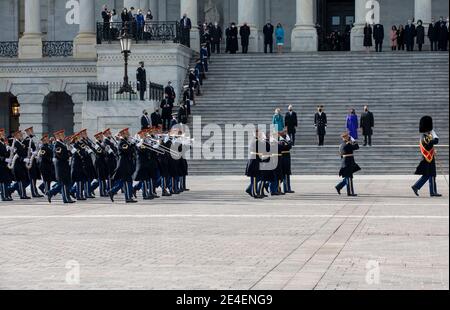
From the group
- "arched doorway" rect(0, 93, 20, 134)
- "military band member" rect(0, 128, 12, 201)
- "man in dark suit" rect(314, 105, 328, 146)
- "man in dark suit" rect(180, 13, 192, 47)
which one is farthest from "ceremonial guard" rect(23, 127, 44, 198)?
"arched doorway" rect(0, 93, 20, 134)

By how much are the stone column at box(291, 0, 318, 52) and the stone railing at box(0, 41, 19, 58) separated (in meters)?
14.6

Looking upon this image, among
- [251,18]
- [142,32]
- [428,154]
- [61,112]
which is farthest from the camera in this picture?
[61,112]

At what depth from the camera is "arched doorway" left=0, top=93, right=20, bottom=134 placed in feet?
199

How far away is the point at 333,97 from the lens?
4550 centimetres

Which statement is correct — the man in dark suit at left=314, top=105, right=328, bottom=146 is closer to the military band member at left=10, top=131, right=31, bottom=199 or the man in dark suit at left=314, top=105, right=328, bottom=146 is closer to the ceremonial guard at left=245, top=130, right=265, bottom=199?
the ceremonial guard at left=245, top=130, right=265, bottom=199

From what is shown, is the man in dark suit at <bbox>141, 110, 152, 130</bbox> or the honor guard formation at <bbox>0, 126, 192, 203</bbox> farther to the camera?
the man in dark suit at <bbox>141, 110, 152, 130</bbox>

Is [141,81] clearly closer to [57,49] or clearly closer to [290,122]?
[290,122]

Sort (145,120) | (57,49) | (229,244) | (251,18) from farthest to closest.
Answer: (57,49), (251,18), (145,120), (229,244)

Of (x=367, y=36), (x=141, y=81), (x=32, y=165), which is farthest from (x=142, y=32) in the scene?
(x=32, y=165)

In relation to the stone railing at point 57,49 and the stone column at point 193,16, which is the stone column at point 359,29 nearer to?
the stone column at point 193,16

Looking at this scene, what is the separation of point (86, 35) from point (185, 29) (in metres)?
7.73

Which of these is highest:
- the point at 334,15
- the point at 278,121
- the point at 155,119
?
the point at 334,15

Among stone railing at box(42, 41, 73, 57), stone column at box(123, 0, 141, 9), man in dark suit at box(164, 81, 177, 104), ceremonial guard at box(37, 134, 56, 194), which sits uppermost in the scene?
stone column at box(123, 0, 141, 9)

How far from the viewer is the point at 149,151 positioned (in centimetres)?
2789
